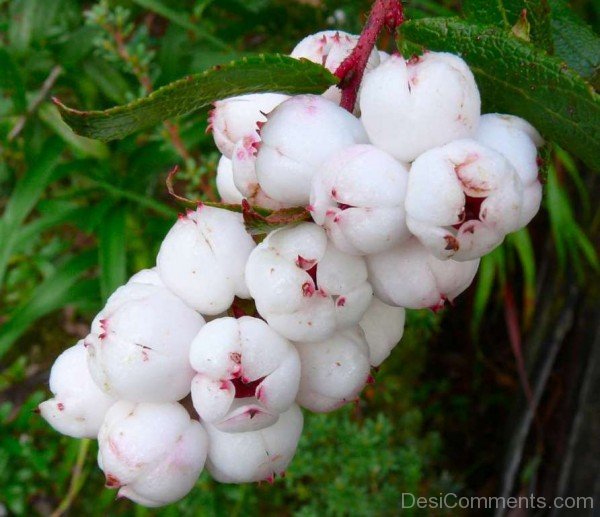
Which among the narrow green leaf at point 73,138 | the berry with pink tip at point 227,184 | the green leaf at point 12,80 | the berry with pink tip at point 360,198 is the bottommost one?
the narrow green leaf at point 73,138

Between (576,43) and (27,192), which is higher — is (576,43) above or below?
above

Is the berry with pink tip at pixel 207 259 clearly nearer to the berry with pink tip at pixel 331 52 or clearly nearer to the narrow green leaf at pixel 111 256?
the berry with pink tip at pixel 331 52

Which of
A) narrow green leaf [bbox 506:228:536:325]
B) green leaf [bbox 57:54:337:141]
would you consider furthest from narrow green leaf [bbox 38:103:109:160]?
green leaf [bbox 57:54:337:141]

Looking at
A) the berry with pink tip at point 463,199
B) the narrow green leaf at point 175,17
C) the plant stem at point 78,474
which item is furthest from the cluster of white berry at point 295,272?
the plant stem at point 78,474

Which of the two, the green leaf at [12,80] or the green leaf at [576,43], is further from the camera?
the green leaf at [12,80]

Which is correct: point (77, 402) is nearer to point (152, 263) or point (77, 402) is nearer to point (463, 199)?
point (463, 199)

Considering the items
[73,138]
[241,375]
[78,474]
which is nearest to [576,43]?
[241,375]
